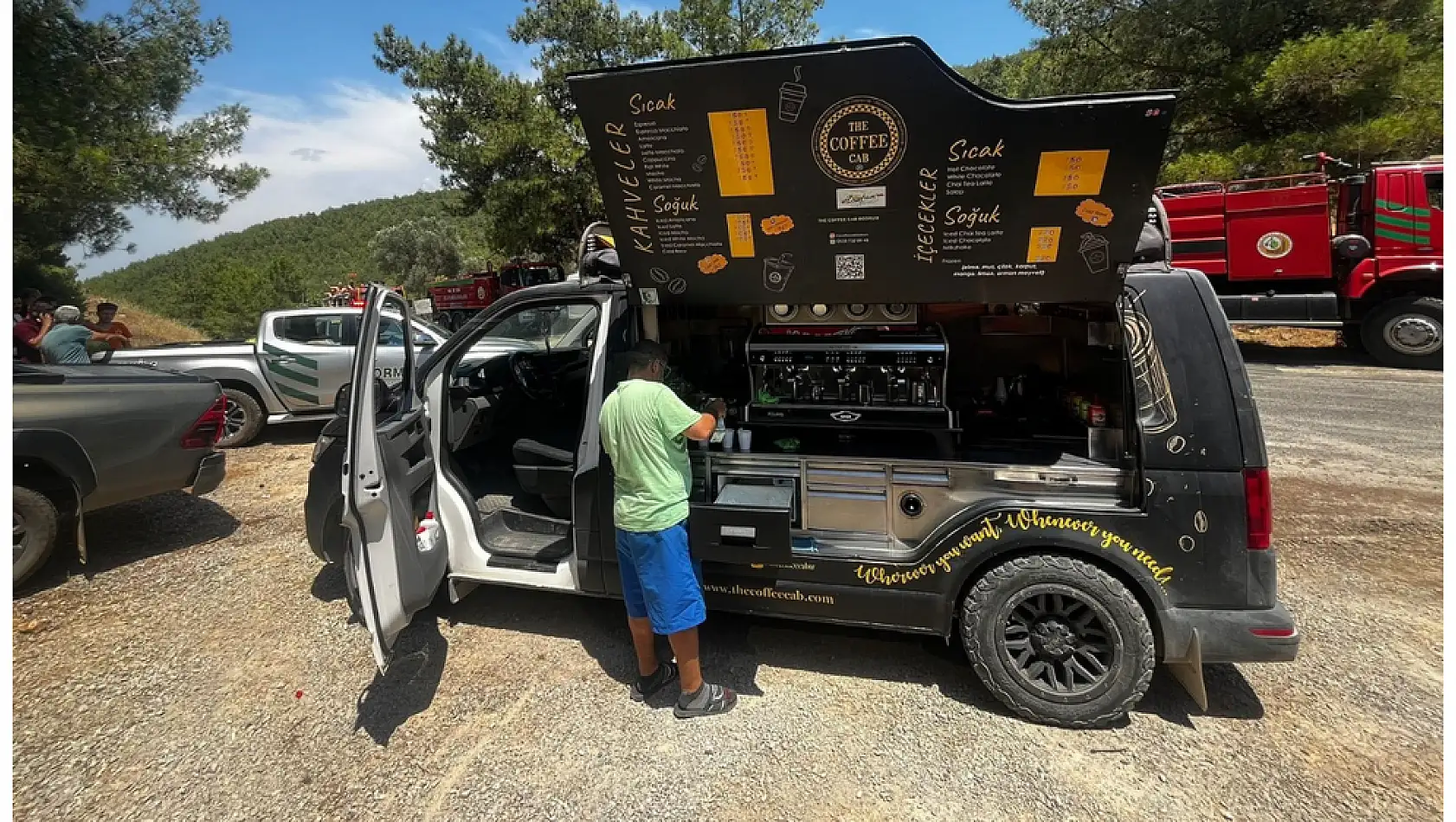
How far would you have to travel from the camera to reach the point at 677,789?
8.13 ft

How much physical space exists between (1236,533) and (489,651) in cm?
324

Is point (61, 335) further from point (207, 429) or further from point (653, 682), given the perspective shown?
point (653, 682)

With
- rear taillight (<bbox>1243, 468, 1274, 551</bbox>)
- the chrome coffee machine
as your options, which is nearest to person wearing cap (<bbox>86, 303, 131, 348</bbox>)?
the chrome coffee machine

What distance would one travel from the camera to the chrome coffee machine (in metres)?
3.29

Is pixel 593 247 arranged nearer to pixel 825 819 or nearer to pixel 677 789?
pixel 677 789

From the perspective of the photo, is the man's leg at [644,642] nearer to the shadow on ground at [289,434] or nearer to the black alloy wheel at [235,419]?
the shadow on ground at [289,434]

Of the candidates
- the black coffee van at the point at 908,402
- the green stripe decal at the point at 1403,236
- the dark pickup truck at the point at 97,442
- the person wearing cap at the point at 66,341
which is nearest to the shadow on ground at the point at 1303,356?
the green stripe decal at the point at 1403,236

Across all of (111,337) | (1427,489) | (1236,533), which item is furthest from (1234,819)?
(111,337)

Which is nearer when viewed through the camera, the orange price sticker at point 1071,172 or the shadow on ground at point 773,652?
the orange price sticker at point 1071,172

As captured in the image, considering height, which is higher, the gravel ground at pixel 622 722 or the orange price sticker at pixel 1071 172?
the orange price sticker at pixel 1071 172

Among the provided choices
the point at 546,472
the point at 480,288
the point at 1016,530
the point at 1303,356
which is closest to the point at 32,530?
the point at 546,472

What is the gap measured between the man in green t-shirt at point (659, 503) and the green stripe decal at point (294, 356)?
675 centimetres

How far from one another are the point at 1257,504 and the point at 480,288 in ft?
74.0

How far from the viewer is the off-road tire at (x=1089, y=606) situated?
2.63 m
